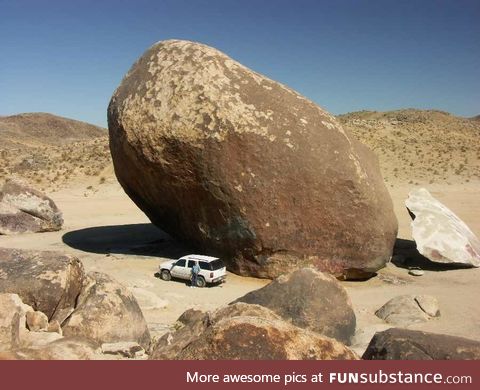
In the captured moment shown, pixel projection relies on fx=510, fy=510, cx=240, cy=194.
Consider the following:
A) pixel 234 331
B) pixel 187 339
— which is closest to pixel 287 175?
pixel 187 339

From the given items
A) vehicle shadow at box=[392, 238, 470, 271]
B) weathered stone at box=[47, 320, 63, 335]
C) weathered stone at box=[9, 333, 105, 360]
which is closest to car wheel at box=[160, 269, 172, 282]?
weathered stone at box=[47, 320, 63, 335]

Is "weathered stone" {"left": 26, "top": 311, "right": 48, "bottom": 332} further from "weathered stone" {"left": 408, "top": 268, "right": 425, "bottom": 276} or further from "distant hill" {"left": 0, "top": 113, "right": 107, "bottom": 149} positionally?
"distant hill" {"left": 0, "top": 113, "right": 107, "bottom": 149}

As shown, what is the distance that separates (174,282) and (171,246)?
294cm

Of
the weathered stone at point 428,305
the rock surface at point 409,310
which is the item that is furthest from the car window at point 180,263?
the weathered stone at point 428,305

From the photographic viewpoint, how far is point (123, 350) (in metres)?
5.82

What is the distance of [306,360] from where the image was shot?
13.8 feet

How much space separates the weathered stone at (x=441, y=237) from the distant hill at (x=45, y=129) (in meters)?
61.5

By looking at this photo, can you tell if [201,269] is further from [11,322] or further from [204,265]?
[11,322]

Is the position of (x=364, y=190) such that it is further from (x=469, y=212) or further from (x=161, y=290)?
(x=469, y=212)

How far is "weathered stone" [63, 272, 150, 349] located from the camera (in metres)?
6.70

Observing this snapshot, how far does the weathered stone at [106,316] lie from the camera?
6703mm

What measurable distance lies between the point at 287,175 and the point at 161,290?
3.72 m

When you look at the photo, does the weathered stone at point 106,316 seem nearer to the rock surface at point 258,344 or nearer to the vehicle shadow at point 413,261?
the rock surface at point 258,344

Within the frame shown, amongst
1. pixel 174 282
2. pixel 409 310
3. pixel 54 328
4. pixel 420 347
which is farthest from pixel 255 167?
pixel 420 347
